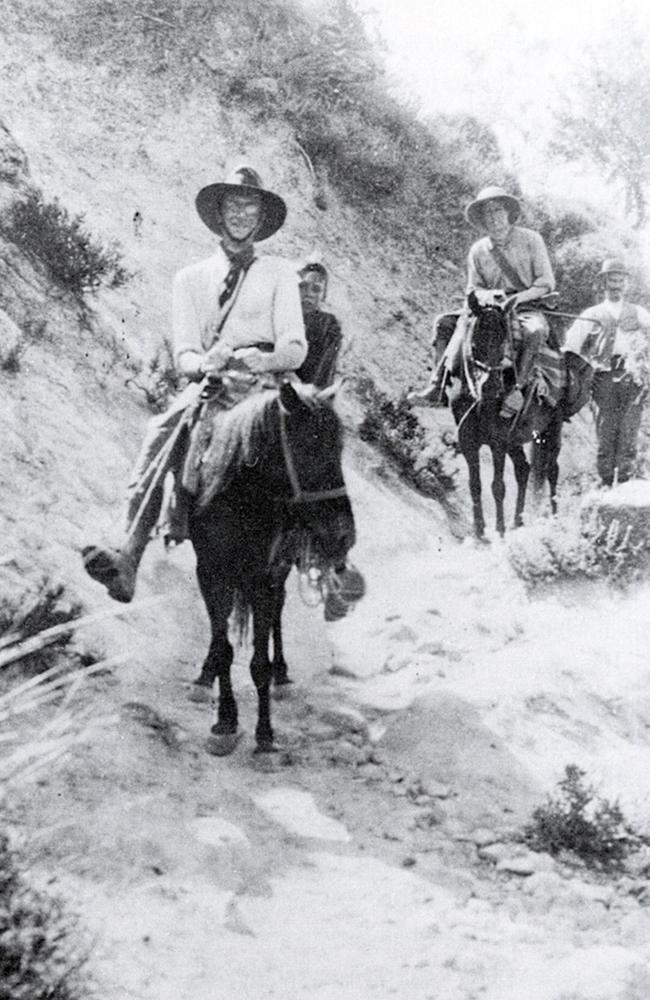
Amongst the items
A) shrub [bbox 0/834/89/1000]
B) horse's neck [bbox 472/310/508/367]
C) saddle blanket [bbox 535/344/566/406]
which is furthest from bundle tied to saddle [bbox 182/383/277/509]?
saddle blanket [bbox 535/344/566/406]

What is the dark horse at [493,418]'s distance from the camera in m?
8.51

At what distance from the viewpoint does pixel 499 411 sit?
8.79 metres

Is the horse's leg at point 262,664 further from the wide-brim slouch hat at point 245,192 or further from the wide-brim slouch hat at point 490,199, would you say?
the wide-brim slouch hat at point 490,199

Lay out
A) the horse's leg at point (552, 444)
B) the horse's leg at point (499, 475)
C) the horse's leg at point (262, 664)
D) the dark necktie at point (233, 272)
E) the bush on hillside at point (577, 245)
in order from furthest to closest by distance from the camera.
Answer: the bush on hillside at point (577, 245) < the horse's leg at point (552, 444) < the horse's leg at point (499, 475) < the dark necktie at point (233, 272) < the horse's leg at point (262, 664)

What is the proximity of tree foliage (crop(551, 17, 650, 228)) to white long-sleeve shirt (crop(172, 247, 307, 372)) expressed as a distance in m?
16.5

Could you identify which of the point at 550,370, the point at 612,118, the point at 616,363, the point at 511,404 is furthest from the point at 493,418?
the point at 612,118

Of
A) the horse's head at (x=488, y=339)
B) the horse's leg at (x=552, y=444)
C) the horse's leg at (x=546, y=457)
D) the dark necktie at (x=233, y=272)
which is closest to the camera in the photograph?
the dark necktie at (x=233, y=272)

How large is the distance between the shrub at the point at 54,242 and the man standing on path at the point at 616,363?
469 cm

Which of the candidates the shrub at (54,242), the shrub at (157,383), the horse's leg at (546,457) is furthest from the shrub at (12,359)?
the horse's leg at (546,457)

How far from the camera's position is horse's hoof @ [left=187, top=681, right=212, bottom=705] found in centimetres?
535

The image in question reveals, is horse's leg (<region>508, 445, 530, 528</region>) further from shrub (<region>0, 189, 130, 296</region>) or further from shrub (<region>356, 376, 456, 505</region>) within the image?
shrub (<region>0, 189, 130, 296</region>)

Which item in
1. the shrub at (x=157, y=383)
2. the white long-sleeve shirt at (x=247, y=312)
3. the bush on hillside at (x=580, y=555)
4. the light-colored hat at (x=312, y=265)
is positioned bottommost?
the bush on hillside at (x=580, y=555)

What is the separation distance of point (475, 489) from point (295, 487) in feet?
15.3

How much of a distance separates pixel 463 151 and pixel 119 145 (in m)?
6.48
